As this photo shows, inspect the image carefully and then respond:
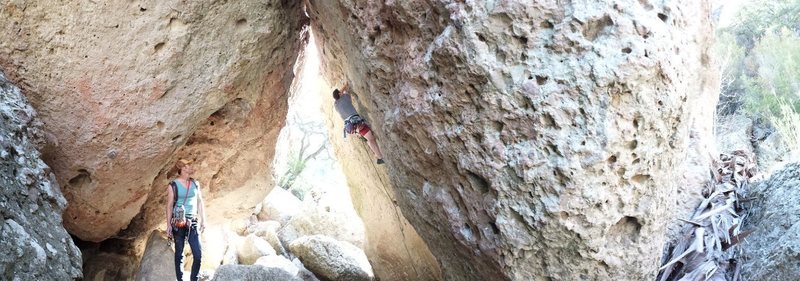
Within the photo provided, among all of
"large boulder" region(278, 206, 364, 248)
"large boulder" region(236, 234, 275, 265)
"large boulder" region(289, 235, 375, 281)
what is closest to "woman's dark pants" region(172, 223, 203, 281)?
"large boulder" region(289, 235, 375, 281)

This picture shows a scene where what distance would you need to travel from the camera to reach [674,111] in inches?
139

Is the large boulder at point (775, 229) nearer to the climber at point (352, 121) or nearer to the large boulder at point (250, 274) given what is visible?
the climber at point (352, 121)

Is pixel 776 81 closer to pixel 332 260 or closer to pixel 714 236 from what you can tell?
pixel 714 236

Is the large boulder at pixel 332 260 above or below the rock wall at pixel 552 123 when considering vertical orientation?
above

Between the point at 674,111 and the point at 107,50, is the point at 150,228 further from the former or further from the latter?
the point at 674,111

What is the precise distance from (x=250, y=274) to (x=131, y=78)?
1.96m

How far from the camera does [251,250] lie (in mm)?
8680

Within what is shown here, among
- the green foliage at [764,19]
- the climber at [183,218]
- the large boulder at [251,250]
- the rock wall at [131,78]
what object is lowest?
the climber at [183,218]

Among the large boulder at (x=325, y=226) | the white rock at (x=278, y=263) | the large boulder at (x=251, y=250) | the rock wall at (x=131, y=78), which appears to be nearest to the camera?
the rock wall at (x=131, y=78)

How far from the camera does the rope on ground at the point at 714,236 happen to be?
14.3 ft

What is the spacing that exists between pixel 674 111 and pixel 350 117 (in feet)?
9.89

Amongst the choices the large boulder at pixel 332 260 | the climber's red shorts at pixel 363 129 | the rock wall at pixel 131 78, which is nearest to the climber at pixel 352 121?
the climber's red shorts at pixel 363 129

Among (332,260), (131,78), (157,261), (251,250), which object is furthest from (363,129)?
(251,250)

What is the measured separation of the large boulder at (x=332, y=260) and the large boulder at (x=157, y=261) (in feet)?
5.74
